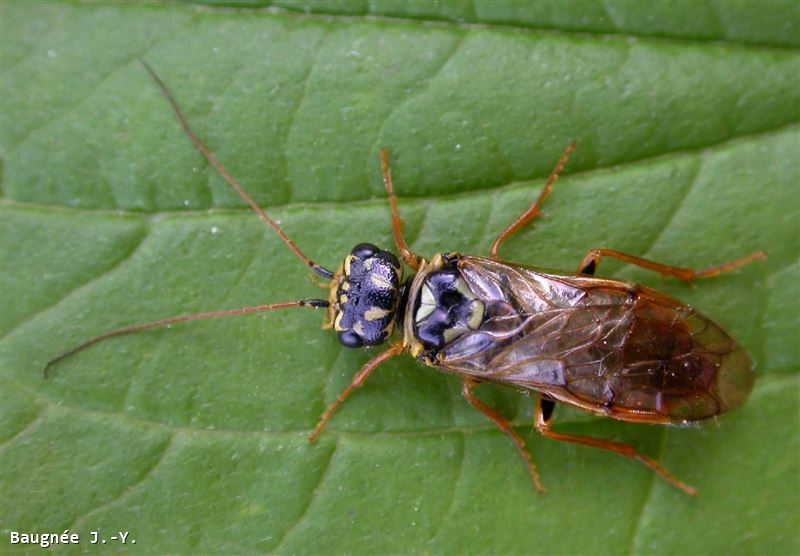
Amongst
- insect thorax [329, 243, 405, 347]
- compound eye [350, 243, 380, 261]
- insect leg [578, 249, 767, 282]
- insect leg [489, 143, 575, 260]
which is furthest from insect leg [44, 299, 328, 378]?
insect leg [578, 249, 767, 282]

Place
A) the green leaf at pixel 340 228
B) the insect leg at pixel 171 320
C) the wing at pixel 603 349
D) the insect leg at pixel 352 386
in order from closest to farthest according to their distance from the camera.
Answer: the wing at pixel 603 349
the insect leg at pixel 171 320
the green leaf at pixel 340 228
the insect leg at pixel 352 386

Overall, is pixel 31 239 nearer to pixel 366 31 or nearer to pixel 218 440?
pixel 218 440

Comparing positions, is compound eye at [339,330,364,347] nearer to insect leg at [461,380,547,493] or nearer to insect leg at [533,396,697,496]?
insect leg at [461,380,547,493]

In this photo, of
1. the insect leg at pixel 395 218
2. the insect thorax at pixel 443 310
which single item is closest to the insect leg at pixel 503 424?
the insect thorax at pixel 443 310

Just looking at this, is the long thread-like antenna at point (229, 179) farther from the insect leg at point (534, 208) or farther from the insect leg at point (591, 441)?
the insect leg at point (591, 441)

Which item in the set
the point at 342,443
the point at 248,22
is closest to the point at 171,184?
the point at 248,22

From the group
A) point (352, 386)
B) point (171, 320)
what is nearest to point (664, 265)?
point (352, 386)
